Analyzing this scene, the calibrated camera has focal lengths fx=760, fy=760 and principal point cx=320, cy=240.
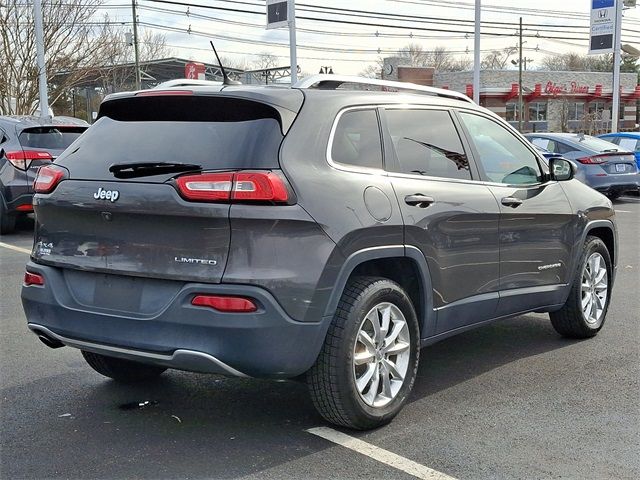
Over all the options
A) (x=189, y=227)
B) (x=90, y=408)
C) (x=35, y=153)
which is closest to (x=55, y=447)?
(x=90, y=408)

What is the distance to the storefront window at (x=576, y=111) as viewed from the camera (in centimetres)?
5506

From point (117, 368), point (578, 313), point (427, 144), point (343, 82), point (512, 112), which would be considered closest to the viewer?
point (343, 82)

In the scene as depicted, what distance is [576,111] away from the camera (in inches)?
2180

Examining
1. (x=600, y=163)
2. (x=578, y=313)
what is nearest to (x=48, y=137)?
(x=578, y=313)

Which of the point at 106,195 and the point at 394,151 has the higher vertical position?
the point at 394,151

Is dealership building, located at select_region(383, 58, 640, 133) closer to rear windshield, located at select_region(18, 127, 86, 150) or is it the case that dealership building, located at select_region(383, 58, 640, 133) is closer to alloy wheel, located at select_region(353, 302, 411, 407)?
rear windshield, located at select_region(18, 127, 86, 150)

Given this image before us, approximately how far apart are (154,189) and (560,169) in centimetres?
322

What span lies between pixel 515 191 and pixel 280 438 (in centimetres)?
236

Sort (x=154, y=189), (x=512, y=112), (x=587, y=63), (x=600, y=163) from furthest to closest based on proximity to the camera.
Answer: (x=587, y=63) < (x=512, y=112) < (x=600, y=163) < (x=154, y=189)

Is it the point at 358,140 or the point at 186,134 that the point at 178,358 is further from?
the point at 358,140

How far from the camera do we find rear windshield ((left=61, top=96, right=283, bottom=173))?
3701mm

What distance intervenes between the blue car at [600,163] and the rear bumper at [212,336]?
1301cm

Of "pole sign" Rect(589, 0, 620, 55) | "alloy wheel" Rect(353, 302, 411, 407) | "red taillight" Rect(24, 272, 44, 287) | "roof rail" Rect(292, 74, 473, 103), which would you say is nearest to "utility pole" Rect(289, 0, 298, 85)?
"pole sign" Rect(589, 0, 620, 55)

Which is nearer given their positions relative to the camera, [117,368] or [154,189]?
[154,189]
